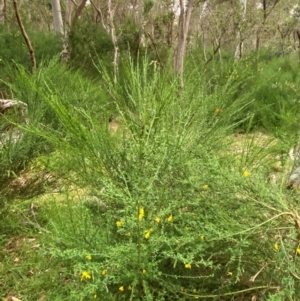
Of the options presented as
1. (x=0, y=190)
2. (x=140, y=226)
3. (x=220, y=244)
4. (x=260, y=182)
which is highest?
(x=260, y=182)

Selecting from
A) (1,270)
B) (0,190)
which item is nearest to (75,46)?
(0,190)

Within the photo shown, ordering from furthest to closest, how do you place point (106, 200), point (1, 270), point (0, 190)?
point (0, 190) → point (1, 270) → point (106, 200)

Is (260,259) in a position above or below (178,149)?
below

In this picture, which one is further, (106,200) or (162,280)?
(106,200)

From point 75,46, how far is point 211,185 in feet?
21.9

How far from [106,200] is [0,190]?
3.91 feet

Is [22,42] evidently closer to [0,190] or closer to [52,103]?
[0,190]

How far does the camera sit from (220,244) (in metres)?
1.74

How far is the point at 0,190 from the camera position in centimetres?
292

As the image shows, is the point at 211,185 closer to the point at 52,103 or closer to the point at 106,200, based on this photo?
the point at 106,200

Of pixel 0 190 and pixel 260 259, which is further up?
pixel 260 259

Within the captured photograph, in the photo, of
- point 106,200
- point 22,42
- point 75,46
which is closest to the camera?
point 106,200

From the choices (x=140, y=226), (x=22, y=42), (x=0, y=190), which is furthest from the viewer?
(x=22, y=42)

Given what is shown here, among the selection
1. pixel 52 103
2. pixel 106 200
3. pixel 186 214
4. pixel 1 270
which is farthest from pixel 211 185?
pixel 1 270
